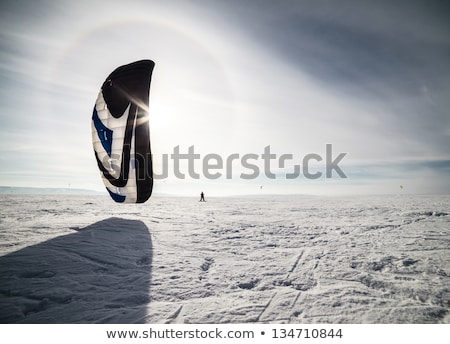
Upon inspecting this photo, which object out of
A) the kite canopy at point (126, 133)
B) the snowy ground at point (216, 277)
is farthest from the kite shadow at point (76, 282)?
the kite canopy at point (126, 133)

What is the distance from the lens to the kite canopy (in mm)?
8344

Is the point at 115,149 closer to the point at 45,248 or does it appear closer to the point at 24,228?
the point at 24,228

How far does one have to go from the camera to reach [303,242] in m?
6.53

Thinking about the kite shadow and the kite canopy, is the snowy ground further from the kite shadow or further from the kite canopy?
the kite canopy

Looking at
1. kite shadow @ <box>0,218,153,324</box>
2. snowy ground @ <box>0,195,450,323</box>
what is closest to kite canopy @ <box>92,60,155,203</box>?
snowy ground @ <box>0,195,450,323</box>

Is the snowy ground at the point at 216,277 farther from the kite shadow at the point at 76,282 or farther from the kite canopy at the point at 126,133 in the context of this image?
the kite canopy at the point at 126,133

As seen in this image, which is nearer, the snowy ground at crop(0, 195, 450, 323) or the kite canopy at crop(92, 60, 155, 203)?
the snowy ground at crop(0, 195, 450, 323)

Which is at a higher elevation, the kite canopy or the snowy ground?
the kite canopy

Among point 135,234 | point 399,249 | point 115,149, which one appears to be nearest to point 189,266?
point 135,234

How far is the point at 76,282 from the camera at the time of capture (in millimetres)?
3738

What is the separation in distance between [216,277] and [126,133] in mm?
6562

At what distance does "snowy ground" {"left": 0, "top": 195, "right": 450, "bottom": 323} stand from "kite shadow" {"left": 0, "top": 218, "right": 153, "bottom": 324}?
0.6 inches

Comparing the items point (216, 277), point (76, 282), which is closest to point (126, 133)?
point (76, 282)

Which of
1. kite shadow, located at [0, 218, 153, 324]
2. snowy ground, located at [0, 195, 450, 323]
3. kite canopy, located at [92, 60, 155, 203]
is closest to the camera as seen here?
kite shadow, located at [0, 218, 153, 324]
